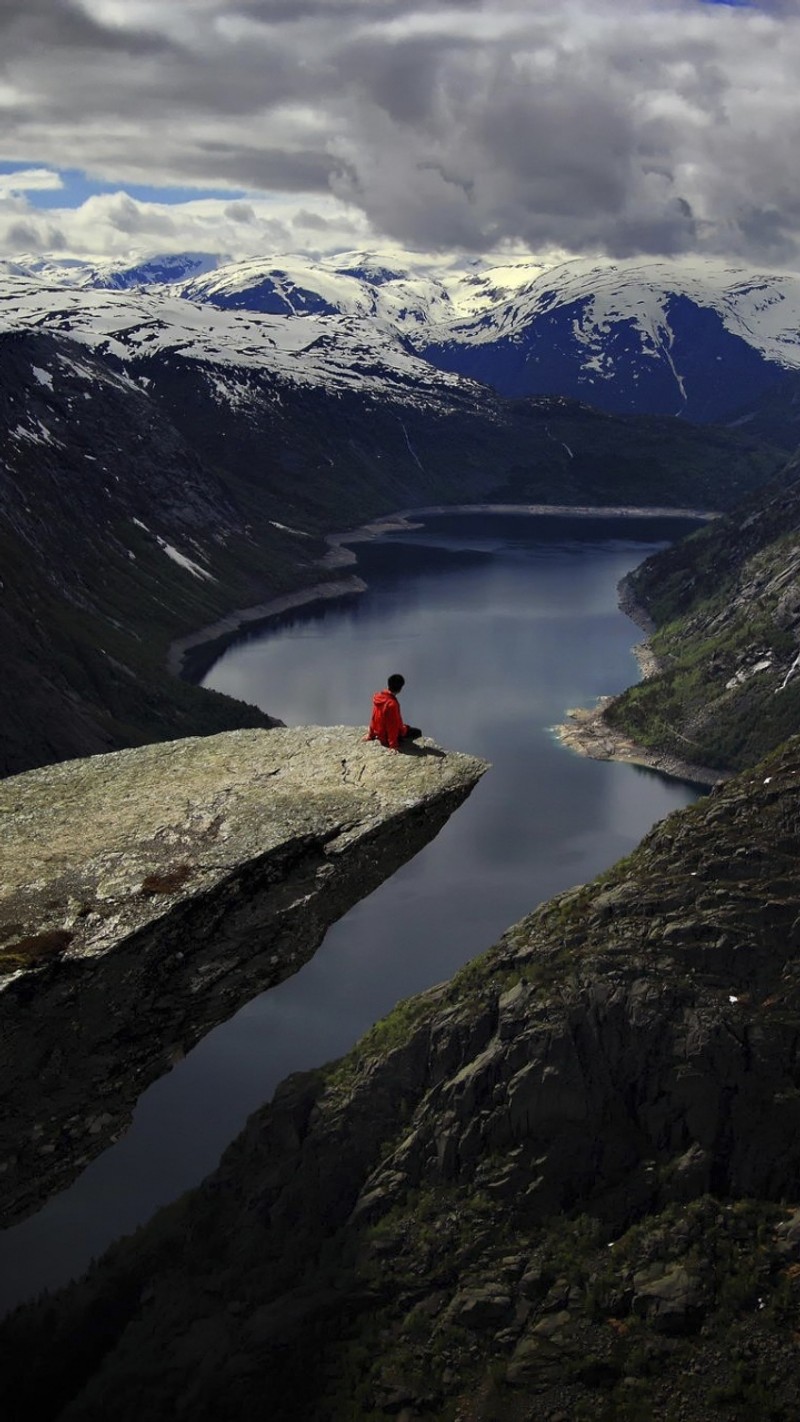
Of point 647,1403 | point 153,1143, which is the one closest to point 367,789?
point 647,1403

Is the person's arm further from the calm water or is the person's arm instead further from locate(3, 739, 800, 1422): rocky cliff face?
the calm water

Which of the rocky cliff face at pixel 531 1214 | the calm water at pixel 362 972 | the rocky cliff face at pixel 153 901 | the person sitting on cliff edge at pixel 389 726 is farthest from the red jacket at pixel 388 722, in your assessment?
the calm water at pixel 362 972

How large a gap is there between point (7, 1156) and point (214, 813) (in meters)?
9.94

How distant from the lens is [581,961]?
3457 inches

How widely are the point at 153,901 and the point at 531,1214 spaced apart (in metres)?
56.3

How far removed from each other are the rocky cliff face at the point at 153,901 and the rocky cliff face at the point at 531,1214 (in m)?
49.3

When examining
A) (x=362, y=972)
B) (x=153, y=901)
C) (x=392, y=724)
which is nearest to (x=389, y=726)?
(x=392, y=724)

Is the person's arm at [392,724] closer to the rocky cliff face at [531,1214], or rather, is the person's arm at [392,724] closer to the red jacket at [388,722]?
the red jacket at [388,722]

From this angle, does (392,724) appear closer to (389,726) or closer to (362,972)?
(389,726)

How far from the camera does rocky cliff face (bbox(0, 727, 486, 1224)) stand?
3225cm

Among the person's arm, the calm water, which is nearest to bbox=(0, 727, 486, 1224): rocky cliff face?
the person's arm

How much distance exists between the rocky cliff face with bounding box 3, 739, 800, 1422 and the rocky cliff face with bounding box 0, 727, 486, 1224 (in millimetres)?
49275

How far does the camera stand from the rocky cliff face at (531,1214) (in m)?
74.7

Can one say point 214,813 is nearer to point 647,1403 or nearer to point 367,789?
point 367,789
